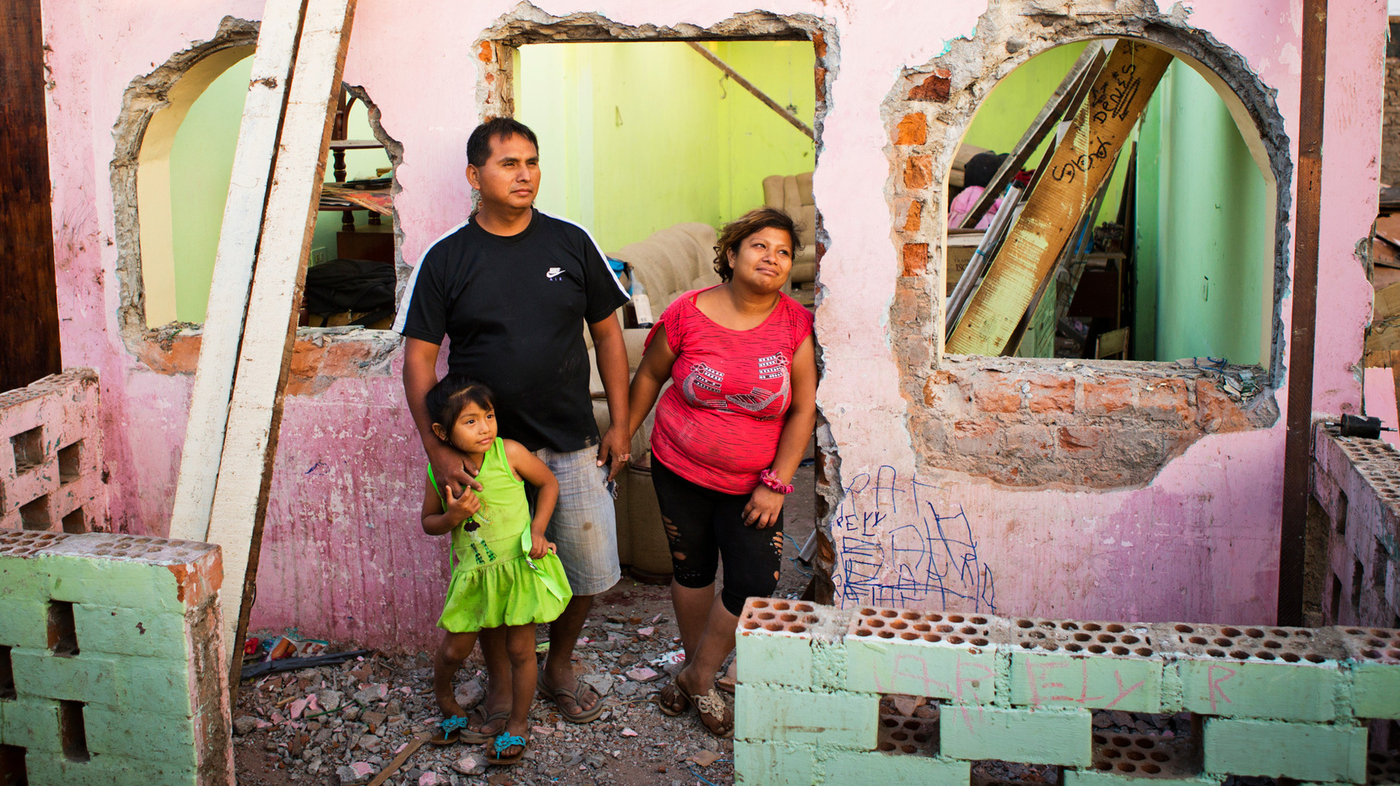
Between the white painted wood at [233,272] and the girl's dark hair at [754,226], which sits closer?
the white painted wood at [233,272]

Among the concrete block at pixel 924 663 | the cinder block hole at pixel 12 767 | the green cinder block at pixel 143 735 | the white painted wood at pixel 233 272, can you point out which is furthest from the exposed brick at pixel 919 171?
the cinder block hole at pixel 12 767

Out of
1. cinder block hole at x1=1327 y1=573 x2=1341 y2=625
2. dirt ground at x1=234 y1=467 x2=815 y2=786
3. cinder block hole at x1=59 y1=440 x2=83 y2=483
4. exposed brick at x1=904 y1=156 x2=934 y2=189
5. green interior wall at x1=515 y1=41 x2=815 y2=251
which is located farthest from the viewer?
green interior wall at x1=515 y1=41 x2=815 y2=251

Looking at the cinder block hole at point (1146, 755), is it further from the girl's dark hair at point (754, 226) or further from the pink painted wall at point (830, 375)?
the girl's dark hair at point (754, 226)

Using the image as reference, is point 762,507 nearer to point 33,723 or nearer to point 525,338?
point 525,338

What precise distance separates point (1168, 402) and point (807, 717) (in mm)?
1904

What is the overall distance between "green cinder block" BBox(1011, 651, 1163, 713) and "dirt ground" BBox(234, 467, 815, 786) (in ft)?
4.68

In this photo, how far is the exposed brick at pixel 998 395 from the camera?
350 centimetres

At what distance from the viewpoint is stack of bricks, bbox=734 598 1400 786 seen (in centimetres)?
204

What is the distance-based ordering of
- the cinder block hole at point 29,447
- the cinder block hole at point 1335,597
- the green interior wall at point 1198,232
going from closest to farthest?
the cinder block hole at point 1335,597, the cinder block hole at point 29,447, the green interior wall at point 1198,232

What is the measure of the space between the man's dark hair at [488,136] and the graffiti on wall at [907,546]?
5.40 ft

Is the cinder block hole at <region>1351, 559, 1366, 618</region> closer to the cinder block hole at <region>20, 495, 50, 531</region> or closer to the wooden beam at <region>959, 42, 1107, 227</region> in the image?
the wooden beam at <region>959, 42, 1107, 227</region>

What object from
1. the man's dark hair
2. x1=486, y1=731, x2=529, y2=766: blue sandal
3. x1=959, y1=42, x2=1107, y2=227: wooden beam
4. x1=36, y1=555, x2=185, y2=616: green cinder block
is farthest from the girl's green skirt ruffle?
x1=959, y1=42, x2=1107, y2=227: wooden beam

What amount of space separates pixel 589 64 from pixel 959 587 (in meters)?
6.39

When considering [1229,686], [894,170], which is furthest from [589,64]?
[1229,686]
